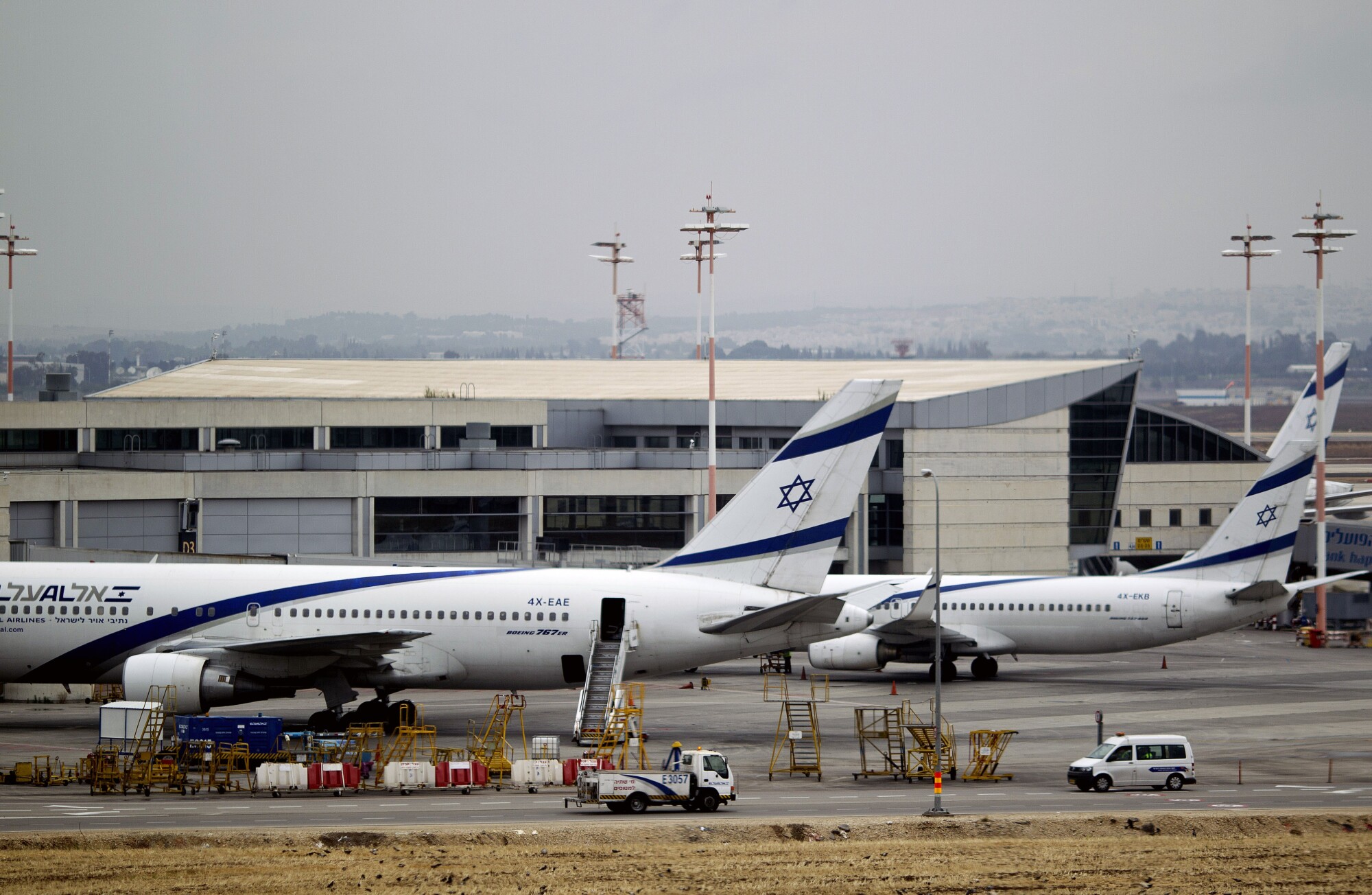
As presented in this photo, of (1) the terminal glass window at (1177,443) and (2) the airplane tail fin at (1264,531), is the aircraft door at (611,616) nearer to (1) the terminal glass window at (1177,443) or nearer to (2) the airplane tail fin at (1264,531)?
(2) the airplane tail fin at (1264,531)

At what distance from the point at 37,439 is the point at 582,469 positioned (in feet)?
92.2

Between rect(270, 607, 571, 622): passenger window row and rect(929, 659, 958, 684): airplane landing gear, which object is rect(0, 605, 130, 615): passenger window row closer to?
rect(270, 607, 571, 622): passenger window row

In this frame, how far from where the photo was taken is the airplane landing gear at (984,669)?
63.7m

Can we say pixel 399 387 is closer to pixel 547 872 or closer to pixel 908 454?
pixel 908 454

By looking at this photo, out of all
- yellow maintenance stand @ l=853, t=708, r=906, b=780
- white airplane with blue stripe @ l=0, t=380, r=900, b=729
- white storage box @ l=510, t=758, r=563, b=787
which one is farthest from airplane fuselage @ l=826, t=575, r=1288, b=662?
white storage box @ l=510, t=758, r=563, b=787

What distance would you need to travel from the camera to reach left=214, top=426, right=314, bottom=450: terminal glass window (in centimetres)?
8075

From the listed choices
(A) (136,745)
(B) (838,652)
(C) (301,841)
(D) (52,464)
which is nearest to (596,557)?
(B) (838,652)

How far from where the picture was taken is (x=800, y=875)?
28.1 m

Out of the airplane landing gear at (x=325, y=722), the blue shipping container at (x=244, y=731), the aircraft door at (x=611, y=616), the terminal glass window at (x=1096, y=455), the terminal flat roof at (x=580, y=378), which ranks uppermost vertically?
the terminal flat roof at (x=580, y=378)

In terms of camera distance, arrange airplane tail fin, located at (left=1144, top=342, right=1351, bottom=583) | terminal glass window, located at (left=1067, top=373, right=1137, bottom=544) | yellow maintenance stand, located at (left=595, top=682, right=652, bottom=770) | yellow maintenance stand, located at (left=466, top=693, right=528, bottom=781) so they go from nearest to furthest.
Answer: yellow maintenance stand, located at (left=595, top=682, right=652, bottom=770) → yellow maintenance stand, located at (left=466, top=693, right=528, bottom=781) → airplane tail fin, located at (left=1144, top=342, right=1351, bottom=583) → terminal glass window, located at (left=1067, top=373, right=1137, bottom=544)

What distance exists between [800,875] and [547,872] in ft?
15.6

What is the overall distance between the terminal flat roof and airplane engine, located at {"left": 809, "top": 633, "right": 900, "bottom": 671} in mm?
26091

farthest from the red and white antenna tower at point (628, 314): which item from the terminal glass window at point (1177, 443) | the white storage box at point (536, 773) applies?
the white storage box at point (536, 773)

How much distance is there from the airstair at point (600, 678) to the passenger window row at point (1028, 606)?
71.9 ft
